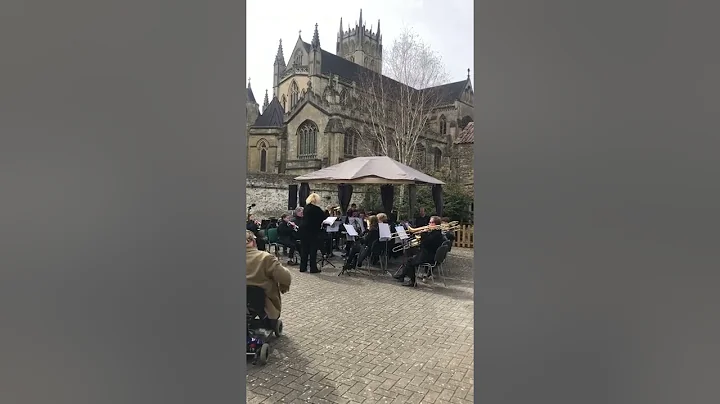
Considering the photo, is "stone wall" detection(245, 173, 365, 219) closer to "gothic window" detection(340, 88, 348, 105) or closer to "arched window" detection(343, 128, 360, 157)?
"arched window" detection(343, 128, 360, 157)

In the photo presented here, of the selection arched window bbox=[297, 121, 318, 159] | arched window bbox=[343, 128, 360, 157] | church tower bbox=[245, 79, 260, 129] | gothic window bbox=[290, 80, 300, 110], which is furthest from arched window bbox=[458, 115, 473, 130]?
church tower bbox=[245, 79, 260, 129]

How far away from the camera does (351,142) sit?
30.0 meters

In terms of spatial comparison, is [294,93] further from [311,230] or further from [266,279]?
[266,279]

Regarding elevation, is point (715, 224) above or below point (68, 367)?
above

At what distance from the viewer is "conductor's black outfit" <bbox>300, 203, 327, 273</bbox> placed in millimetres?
7416

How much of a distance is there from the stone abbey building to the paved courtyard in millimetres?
15444

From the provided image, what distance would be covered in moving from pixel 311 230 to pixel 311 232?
0.19ft

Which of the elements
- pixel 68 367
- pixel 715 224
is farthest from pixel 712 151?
pixel 68 367

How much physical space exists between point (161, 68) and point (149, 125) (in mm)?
195

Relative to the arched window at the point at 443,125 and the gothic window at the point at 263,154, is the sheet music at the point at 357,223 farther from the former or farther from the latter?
the arched window at the point at 443,125

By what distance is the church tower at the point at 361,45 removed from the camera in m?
49.5

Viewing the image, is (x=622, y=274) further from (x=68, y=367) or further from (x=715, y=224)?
(x=68, y=367)

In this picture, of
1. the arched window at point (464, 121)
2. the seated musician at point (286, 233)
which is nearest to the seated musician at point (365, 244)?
the seated musician at point (286, 233)

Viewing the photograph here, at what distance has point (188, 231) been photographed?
1.28m
